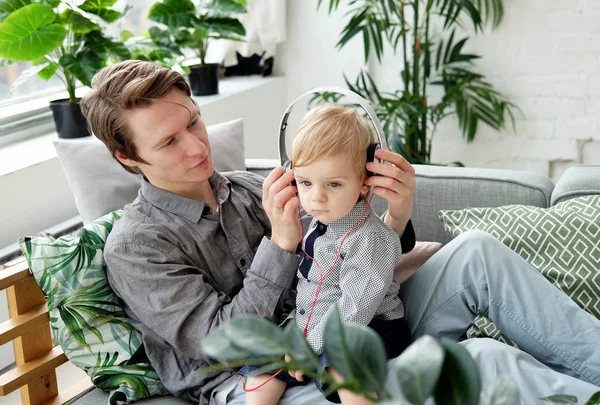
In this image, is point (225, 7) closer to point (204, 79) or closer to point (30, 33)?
point (204, 79)

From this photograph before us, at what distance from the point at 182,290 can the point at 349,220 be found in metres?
0.35

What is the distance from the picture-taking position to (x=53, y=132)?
2604 millimetres

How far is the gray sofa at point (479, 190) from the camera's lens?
1816mm

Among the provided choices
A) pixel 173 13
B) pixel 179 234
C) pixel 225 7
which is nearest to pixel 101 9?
pixel 173 13

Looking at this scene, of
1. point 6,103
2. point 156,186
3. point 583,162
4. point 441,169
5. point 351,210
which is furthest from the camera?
Result: point 583,162

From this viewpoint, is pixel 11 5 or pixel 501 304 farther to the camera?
pixel 11 5

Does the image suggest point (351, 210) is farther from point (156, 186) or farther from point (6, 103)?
point (6, 103)

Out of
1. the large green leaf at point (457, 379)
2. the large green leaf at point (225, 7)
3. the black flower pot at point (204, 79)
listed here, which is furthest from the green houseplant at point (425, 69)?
the large green leaf at point (457, 379)

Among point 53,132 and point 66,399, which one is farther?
point 53,132

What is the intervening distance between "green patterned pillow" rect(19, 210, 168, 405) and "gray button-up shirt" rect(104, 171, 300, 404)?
1.3 inches

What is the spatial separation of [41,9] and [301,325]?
4.34ft

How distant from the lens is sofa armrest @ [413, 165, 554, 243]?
5.97ft

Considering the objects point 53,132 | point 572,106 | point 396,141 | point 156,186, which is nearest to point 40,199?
point 53,132

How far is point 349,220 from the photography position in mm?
1369
